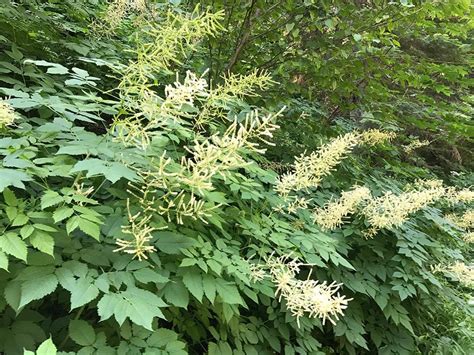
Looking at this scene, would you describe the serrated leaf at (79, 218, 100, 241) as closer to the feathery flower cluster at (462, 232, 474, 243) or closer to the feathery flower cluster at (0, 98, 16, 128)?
the feathery flower cluster at (0, 98, 16, 128)

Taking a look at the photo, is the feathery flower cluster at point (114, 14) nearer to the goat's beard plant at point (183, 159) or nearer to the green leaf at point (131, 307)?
the goat's beard plant at point (183, 159)

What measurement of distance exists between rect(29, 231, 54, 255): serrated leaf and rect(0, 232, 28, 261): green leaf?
41 mm

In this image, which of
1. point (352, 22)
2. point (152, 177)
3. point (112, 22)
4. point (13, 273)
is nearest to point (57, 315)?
point (13, 273)

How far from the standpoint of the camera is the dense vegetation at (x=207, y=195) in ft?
4.91

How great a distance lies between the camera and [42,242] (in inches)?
55.5

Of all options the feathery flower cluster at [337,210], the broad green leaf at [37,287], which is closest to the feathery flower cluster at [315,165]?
the feathery flower cluster at [337,210]

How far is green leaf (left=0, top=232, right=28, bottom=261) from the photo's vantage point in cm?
133

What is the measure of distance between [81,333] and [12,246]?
48cm

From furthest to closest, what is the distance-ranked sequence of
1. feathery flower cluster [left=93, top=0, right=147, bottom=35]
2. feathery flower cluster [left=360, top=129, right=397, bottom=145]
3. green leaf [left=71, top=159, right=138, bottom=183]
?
feathery flower cluster [left=360, top=129, right=397, bottom=145] < feathery flower cluster [left=93, top=0, right=147, bottom=35] < green leaf [left=71, top=159, right=138, bottom=183]

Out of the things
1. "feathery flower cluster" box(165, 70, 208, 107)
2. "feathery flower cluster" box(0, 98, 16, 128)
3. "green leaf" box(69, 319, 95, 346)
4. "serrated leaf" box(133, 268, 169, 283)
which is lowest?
"green leaf" box(69, 319, 95, 346)

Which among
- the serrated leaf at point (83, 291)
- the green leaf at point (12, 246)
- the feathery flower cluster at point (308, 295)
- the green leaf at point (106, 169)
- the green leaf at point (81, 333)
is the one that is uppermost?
the green leaf at point (106, 169)

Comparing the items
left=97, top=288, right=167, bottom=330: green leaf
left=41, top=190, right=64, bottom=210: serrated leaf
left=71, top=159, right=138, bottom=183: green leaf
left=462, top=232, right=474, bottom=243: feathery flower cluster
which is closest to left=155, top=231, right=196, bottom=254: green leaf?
left=97, top=288, right=167, bottom=330: green leaf

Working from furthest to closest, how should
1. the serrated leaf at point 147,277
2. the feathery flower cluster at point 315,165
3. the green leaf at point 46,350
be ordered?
1. the feathery flower cluster at point 315,165
2. the serrated leaf at point 147,277
3. the green leaf at point 46,350

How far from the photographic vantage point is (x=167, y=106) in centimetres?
146
